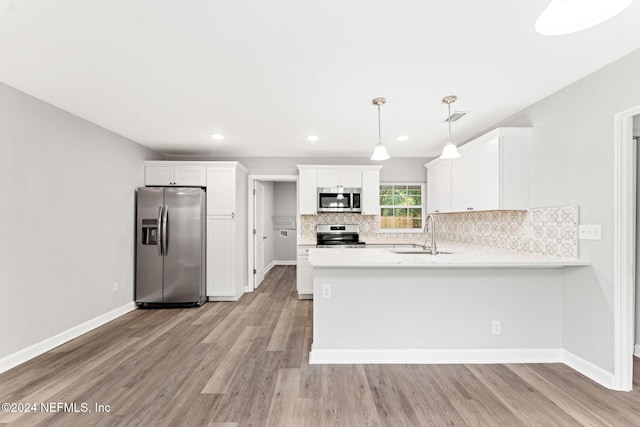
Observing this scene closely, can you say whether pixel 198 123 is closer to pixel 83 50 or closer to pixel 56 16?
pixel 83 50

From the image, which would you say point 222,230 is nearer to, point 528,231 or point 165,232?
point 165,232

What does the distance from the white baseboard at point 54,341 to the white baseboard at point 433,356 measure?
2.52m

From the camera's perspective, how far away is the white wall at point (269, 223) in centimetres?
709

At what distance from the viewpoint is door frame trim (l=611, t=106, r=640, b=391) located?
2119 millimetres

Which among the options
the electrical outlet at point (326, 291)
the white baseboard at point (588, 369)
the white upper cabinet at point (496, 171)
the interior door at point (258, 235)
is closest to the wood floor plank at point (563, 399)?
the white baseboard at point (588, 369)

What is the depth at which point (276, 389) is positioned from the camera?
7.29ft

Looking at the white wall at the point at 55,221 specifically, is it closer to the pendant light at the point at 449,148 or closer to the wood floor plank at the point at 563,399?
the pendant light at the point at 449,148

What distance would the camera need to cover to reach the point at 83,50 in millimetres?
1990

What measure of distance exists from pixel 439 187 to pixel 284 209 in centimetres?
459

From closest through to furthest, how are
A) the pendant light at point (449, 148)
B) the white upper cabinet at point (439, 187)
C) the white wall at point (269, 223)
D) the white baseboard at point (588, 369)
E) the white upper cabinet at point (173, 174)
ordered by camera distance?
the white baseboard at point (588, 369)
the pendant light at point (449, 148)
the white upper cabinet at point (439, 187)
the white upper cabinet at point (173, 174)
the white wall at point (269, 223)

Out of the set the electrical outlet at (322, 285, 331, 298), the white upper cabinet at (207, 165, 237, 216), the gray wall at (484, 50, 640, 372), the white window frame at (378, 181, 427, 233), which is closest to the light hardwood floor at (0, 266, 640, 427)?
the gray wall at (484, 50, 640, 372)

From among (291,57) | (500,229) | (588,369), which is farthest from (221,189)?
(588,369)

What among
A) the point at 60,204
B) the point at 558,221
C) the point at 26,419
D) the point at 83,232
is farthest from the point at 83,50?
the point at 558,221

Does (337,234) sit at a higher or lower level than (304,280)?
higher
